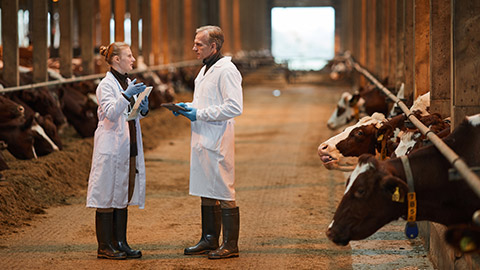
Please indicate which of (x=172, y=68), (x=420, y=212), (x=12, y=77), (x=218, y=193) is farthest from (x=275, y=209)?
(x=172, y=68)

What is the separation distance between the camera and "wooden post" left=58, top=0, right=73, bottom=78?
13.3 meters

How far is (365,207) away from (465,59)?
74.5 inches

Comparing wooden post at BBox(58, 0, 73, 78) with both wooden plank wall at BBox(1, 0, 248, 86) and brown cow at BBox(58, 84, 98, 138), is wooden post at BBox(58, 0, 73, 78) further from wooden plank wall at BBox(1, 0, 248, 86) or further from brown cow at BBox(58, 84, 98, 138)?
brown cow at BBox(58, 84, 98, 138)

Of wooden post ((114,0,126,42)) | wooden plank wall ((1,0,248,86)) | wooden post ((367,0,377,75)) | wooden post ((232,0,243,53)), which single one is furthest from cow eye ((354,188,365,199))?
wooden post ((232,0,243,53))

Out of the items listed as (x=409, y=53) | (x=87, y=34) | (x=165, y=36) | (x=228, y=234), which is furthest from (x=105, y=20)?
(x=228, y=234)

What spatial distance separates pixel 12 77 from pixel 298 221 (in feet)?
17.4

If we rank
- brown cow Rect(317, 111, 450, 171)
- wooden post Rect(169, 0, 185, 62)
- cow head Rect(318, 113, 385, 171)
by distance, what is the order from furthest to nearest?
wooden post Rect(169, 0, 185, 62) → cow head Rect(318, 113, 385, 171) → brown cow Rect(317, 111, 450, 171)

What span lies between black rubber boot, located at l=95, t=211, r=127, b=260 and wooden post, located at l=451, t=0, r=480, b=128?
2.61 m

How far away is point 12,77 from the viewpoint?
35.2 ft

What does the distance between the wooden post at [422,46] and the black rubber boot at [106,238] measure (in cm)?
403

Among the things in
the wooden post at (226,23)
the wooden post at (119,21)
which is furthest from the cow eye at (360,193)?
the wooden post at (226,23)

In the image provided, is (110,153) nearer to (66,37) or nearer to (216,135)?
(216,135)

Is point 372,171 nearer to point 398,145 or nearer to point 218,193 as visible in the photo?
point 218,193

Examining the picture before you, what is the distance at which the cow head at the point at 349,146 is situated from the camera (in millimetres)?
6609
